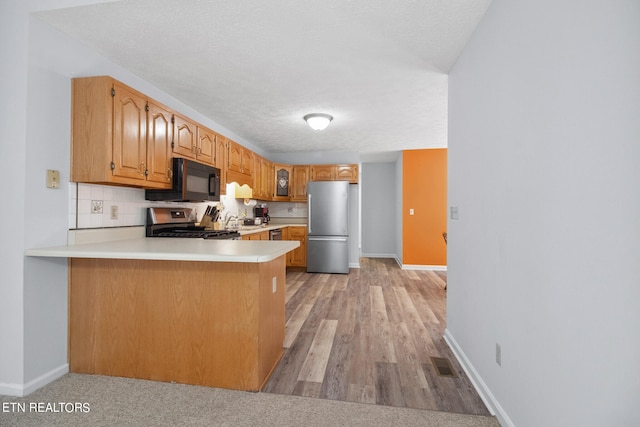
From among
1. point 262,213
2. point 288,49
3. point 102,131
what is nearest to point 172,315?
point 102,131

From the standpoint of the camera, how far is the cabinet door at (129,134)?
2256mm

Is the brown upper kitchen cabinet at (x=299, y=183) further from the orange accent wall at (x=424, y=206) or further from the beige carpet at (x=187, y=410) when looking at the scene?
the beige carpet at (x=187, y=410)

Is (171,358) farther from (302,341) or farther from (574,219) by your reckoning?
(574,219)

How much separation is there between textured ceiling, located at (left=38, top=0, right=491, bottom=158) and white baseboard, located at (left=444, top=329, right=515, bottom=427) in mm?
2322

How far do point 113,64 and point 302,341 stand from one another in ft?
9.57

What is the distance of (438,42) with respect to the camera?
2293 mm

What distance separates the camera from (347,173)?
611cm

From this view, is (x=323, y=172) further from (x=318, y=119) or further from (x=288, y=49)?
(x=288, y=49)

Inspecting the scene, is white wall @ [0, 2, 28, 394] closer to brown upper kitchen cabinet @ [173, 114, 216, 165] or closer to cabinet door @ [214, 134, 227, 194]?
brown upper kitchen cabinet @ [173, 114, 216, 165]

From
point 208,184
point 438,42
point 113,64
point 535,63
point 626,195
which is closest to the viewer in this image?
point 626,195

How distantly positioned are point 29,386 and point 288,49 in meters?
2.91

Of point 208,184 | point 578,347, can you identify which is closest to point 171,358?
point 208,184

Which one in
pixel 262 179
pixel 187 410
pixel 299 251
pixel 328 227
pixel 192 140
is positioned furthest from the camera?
pixel 299 251

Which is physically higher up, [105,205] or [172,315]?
[105,205]
